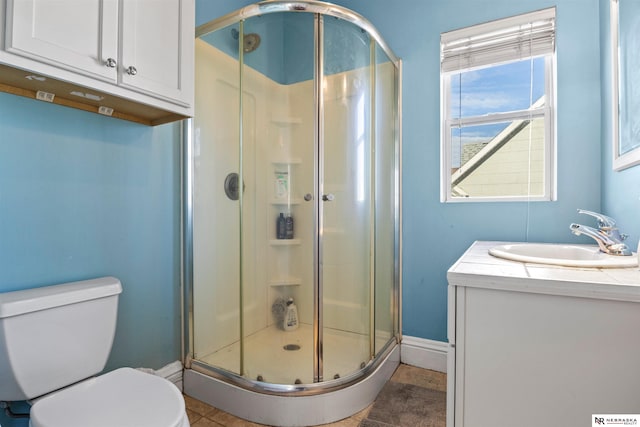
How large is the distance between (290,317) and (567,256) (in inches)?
55.7

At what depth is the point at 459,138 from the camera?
2094 mm

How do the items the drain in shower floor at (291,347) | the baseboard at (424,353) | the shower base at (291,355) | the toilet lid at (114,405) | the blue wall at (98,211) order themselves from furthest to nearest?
the baseboard at (424,353) < the drain in shower floor at (291,347) < the shower base at (291,355) < the blue wall at (98,211) < the toilet lid at (114,405)

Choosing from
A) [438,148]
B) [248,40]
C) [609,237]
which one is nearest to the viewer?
[609,237]

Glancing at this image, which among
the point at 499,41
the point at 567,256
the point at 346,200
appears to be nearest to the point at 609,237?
the point at 567,256

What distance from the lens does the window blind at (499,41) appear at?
184 cm

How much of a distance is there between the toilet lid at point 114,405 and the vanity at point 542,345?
0.87 m

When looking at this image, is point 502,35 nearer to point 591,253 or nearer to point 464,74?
point 464,74

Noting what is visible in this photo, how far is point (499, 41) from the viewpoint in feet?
6.43

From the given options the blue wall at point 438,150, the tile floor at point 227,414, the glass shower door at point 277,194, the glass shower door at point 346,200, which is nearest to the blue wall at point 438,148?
the blue wall at point 438,150

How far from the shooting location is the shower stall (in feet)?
5.57

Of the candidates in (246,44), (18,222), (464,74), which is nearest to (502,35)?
(464,74)

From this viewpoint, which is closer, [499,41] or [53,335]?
[53,335]

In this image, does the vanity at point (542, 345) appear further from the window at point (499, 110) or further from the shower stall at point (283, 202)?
the window at point (499, 110)

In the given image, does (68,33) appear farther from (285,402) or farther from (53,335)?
(285,402)
